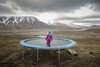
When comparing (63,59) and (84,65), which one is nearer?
(84,65)

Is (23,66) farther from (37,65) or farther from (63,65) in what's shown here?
(63,65)

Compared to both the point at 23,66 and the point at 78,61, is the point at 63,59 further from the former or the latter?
the point at 23,66

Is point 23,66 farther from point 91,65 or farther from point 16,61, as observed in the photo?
point 91,65

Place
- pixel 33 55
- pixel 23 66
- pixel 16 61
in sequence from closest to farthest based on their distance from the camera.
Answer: pixel 23 66 → pixel 16 61 → pixel 33 55

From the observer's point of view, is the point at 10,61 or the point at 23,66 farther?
the point at 10,61

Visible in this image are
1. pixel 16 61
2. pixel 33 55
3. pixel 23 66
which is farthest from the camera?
pixel 33 55

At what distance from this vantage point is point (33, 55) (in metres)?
9.80

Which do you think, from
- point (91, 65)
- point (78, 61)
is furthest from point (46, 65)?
point (91, 65)

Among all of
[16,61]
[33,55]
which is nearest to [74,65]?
[33,55]

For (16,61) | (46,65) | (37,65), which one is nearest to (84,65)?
(46,65)

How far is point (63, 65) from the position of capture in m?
8.38

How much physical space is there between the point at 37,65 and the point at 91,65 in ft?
12.0

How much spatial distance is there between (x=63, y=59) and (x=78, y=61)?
3.66 ft

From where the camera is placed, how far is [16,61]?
9.11 m
